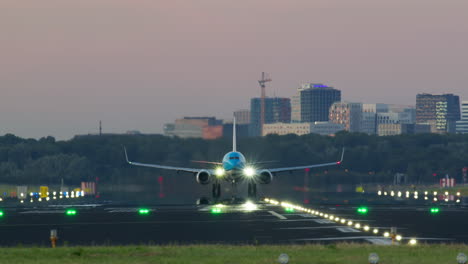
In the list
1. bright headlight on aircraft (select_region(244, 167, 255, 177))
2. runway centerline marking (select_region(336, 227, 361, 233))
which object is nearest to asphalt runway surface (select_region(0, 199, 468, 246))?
runway centerline marking (select_region(336, 227, 361, 233))

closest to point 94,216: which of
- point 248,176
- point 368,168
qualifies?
point 248,176

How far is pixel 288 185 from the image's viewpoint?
11656 cm

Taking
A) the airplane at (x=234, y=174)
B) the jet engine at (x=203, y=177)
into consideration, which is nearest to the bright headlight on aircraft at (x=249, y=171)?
the airplane at (x=234, y=174)

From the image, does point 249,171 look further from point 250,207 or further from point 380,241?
point 380,241

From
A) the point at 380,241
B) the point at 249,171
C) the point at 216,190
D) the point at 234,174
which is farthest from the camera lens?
the point at 216,190

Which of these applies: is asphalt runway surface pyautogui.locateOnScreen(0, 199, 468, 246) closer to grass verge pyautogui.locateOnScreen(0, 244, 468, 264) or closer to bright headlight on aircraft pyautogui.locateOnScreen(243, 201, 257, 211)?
bright headlight on aircraft pyautogui.locateOnScreen(243, 201, 257, 211)

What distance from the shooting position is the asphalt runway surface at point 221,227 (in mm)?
43250

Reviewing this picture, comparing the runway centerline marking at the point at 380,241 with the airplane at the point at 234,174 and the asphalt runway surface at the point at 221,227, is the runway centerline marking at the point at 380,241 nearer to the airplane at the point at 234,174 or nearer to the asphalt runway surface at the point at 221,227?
the asphalt runway surface at the point at 221,227

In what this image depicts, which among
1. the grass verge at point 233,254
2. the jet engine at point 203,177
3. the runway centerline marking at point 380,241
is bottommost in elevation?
the runway centerline marking at point 380,241

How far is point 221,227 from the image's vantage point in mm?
52219

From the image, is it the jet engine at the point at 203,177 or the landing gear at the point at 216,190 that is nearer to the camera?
the jet engine at the point at 203,177

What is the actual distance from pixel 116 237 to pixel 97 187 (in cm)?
8797

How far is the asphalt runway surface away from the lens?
43.2 metres

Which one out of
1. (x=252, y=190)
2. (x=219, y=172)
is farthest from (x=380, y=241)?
(x=252, y=190)
